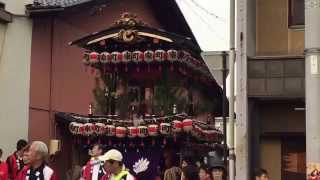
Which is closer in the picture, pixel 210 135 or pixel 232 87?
pixel 232 87

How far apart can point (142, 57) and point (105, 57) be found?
1.09 meters

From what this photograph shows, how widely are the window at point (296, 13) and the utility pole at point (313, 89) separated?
174 inches

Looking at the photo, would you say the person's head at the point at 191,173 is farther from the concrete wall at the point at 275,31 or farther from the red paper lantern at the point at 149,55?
the red paper lantern at the point at 149,55

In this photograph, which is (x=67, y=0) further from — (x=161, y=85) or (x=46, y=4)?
(x=161, y=85)

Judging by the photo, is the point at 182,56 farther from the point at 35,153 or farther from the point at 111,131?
the point at 35,153

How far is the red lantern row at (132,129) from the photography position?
1651 cm

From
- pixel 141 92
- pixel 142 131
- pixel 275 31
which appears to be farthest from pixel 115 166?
pixel 141 92

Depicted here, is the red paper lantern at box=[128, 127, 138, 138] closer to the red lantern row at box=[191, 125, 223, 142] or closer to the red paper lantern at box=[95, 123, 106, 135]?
the red paper lantern at box=[95, 123, 106, 135]

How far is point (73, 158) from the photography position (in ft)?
73.7

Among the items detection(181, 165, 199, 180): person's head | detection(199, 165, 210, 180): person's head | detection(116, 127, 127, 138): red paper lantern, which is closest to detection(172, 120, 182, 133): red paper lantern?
detection(116, 127, 127, 138): red paper lantern

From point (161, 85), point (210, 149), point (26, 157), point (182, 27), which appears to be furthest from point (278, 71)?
point (182, 27)

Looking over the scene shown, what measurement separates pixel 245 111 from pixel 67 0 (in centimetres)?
1187

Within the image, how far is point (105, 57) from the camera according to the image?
17953 mm

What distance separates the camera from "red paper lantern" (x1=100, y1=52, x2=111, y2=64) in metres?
17.9
